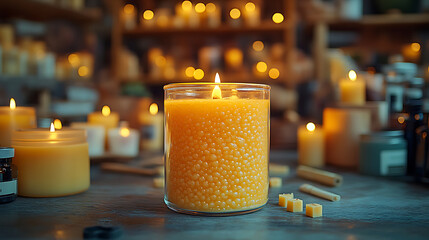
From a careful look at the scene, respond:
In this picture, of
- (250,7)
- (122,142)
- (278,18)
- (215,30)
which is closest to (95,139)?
(122,142)

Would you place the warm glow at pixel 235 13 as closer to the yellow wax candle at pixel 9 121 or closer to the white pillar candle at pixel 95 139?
the white pillar candle at pixel 95 139

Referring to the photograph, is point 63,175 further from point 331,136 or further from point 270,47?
point 270,47

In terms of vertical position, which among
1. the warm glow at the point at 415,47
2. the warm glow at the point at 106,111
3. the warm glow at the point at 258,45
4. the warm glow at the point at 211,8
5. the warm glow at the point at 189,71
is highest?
the warm glow at the point at 211,8

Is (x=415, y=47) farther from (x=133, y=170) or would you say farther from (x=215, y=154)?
(x=215, y=154)

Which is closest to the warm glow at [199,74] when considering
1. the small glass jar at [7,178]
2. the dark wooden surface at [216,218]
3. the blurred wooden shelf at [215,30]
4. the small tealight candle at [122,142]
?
the blurred wooden shelf at [215,30]

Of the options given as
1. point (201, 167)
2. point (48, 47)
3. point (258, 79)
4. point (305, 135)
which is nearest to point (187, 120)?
point (201, 167)

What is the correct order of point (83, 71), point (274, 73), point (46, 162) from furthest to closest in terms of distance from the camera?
point (274, 73) < point (83, 71) < point (46, 162)

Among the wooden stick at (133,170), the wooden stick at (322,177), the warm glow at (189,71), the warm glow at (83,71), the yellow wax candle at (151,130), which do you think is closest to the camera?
the wooden stick at (322,177)
